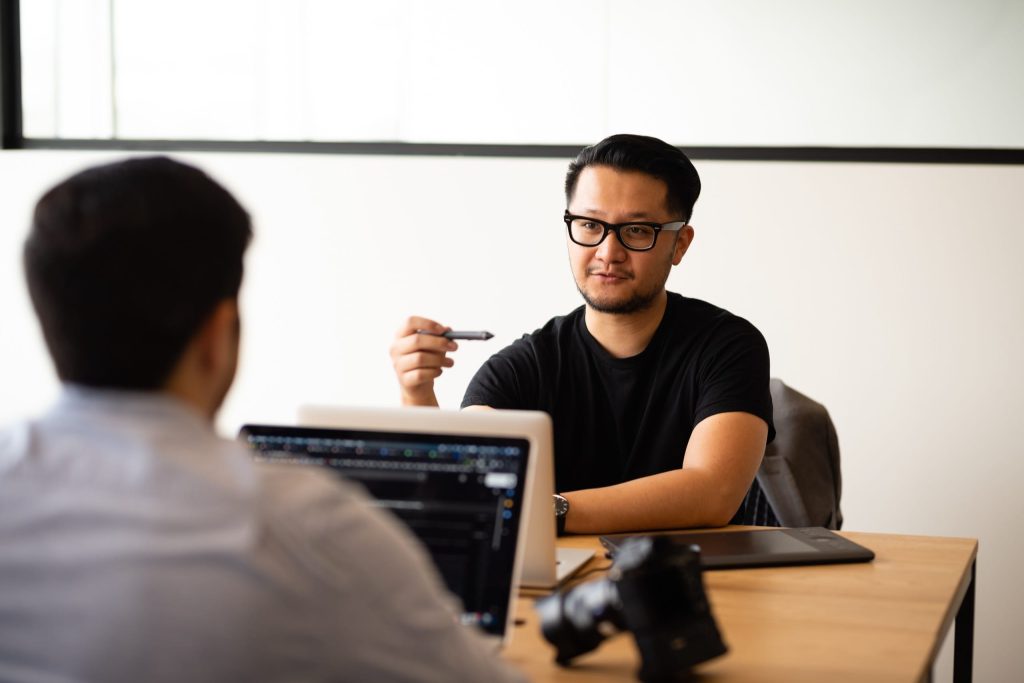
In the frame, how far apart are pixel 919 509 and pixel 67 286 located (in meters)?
2.70

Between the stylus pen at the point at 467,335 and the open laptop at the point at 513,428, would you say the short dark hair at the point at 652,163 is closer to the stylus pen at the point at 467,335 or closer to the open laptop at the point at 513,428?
the stylus pen at the point at 467,335

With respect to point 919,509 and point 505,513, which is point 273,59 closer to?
point 919,509

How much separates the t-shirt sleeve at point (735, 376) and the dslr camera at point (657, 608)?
96 cm

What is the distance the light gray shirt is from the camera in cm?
74

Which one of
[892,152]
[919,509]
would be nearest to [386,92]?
[892,152]

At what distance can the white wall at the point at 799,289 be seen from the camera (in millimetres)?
2994

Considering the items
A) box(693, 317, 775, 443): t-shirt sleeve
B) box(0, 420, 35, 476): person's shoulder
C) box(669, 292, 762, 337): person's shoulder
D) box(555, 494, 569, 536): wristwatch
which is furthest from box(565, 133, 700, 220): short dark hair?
box(0, 420, 35, 476): person's shoulder

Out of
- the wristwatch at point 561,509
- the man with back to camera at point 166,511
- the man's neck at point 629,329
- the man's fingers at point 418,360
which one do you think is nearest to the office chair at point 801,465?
the man's neck at point 629,329

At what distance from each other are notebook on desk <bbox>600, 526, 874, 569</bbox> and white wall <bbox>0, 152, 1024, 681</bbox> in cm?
129

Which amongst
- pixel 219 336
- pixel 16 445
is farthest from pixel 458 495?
pixel 16 445

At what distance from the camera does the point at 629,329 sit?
7.72 feet

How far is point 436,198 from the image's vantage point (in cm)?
343

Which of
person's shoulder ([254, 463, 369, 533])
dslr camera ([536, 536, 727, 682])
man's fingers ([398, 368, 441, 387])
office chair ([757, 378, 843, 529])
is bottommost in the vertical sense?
office chair ([757, 378, 843, 529])

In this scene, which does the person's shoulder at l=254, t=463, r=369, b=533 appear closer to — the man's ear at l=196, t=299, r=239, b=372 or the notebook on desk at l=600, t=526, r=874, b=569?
the man's ear at l=196, t=299, r=239, b=372
